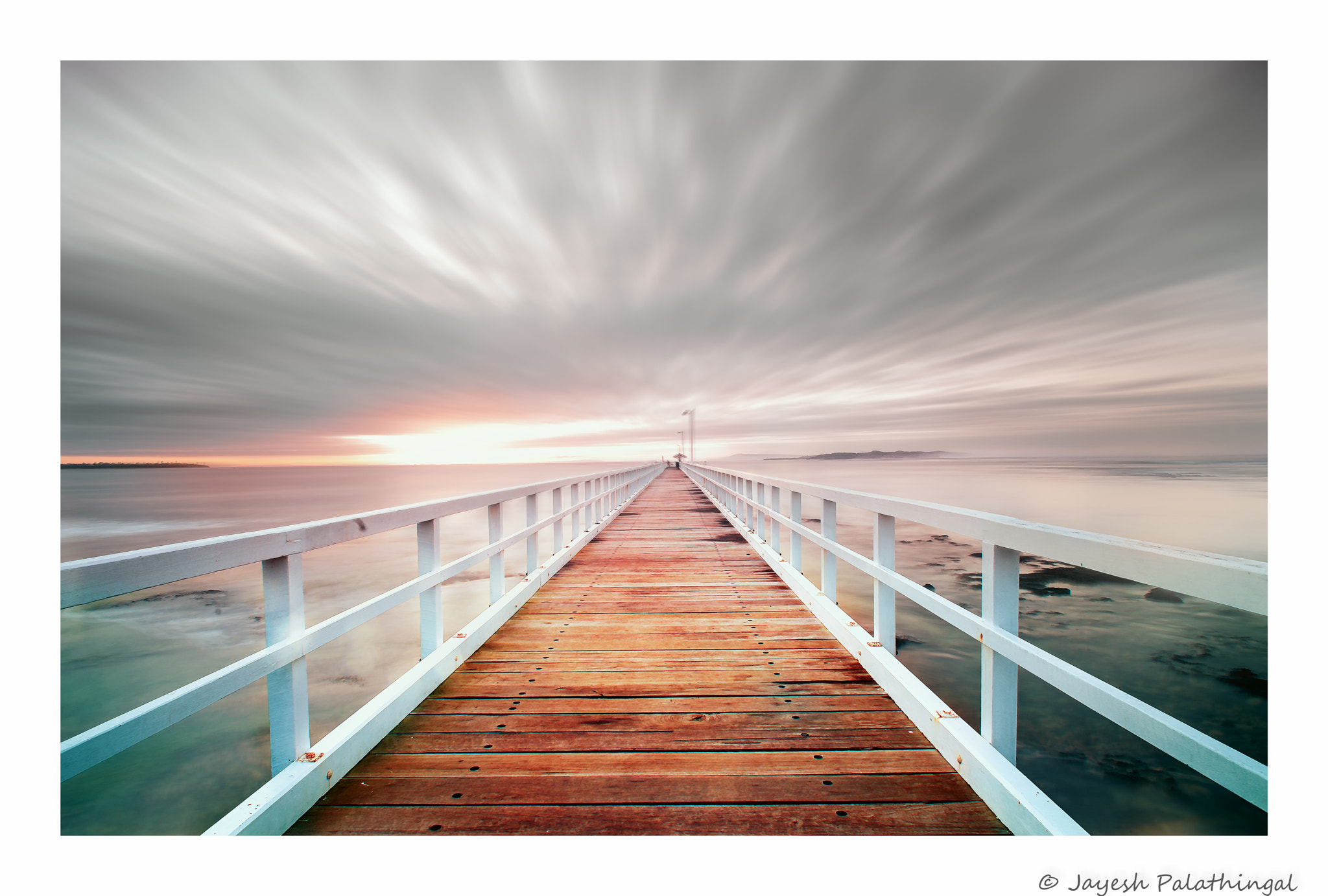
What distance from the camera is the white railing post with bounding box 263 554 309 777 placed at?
69.4 inches

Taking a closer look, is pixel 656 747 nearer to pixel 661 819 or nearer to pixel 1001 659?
pixel 661 819

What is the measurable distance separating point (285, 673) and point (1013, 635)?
8.43 ft

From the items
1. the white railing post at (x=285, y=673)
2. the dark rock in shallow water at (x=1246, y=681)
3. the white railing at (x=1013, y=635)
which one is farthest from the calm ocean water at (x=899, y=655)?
the white railing post at (x=285, y=673)

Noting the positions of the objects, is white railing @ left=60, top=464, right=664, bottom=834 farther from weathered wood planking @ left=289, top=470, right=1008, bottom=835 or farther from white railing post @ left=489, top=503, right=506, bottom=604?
white railing post @ left=489, top=503, right=506, bottom=604

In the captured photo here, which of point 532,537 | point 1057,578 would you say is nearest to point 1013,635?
point 532,537

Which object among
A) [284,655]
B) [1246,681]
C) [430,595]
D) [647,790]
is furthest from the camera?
[1246,681]

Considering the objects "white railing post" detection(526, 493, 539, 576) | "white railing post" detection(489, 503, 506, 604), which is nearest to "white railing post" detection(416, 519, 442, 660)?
"white railing post" detection(489, 503, 506, 604)

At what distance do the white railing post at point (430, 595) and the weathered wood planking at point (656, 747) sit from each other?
0.26 m

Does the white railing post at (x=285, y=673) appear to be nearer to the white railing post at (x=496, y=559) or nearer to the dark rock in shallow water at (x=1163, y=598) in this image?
the white railing post at (x=496, y=559)

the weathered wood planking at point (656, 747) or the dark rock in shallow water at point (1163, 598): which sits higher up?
the weathered wood planking at point (656, 747)

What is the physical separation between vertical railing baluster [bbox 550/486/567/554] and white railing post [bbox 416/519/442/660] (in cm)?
254

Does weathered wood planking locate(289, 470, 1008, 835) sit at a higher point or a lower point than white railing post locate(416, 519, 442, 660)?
lower

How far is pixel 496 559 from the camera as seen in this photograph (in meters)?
3.73

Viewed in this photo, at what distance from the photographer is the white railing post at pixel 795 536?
4410 millimetres
